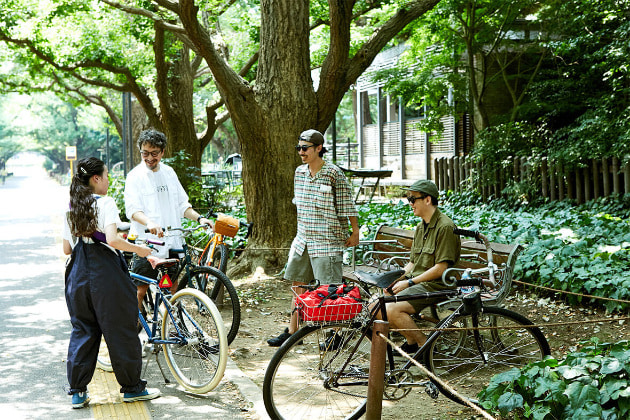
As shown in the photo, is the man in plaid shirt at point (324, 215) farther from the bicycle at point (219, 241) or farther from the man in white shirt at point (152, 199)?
the man in white shirt at point (152, 199)

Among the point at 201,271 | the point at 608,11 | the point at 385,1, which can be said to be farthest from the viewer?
the point at 608,11

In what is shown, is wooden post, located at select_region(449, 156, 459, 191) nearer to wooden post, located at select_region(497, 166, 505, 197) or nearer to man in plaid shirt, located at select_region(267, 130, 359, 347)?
wooden post, located at select_region(497, 166, 505, 197)

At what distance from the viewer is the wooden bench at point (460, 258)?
5855 millimetres

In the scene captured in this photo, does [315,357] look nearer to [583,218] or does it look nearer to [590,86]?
[583,218]

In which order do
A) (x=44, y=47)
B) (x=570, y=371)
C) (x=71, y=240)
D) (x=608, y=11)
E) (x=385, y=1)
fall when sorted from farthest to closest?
(x=44, y=47)
(x=608, y=11)
(x=385, y=1)
(x=71, y=240)
(x=570, y=371)

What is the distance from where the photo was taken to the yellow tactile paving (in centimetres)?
509

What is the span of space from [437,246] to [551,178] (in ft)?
33.0

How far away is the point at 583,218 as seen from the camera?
10914 mm

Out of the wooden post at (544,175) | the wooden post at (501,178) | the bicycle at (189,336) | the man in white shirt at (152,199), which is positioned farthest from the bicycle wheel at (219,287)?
the wooden post at (501,178)

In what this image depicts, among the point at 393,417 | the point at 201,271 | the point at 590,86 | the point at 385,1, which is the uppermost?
the point at 385,1

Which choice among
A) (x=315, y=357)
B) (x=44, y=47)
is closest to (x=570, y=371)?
(x=315, y=357)

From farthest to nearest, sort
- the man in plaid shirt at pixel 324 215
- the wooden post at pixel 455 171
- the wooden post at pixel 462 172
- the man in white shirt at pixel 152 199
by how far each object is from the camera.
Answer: the wooden post at pixel 455 171 < the wooden post at pixel 462 172 < the man in plaid shirt at pixel 324 215 < the man in white shirt at pixel 152 199

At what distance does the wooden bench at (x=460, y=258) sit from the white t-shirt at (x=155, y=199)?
189cm

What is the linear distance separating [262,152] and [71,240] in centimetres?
491
